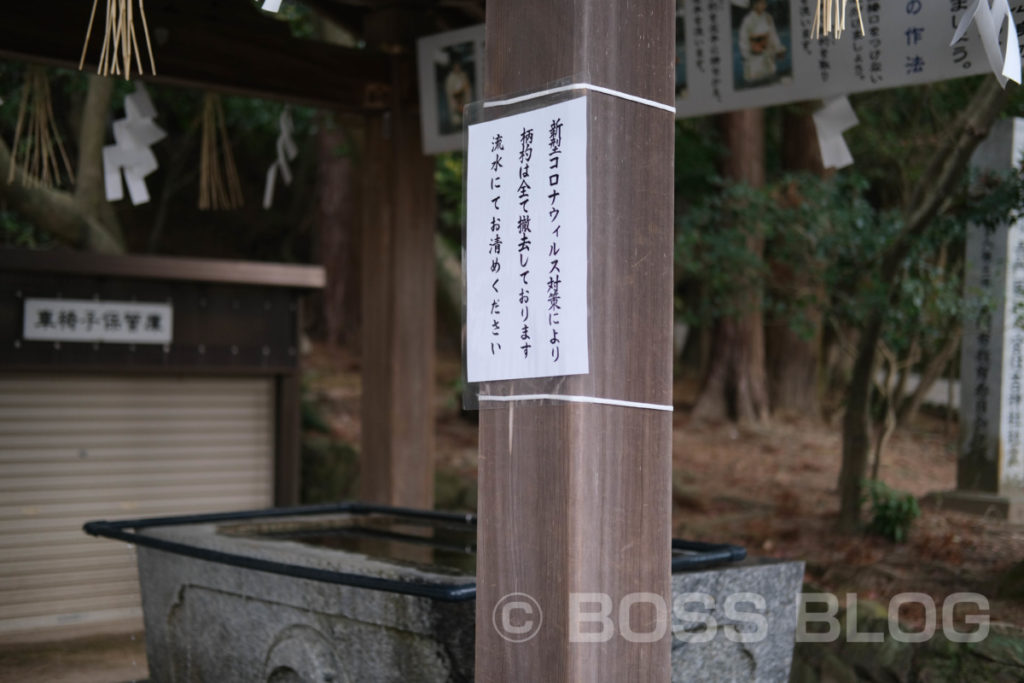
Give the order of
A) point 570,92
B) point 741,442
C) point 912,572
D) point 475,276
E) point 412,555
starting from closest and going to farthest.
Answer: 1. point 570,92
2. point 475,276
3. point 412,555
4. point 912,572
5. point 741,442

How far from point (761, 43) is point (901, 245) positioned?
2.22m

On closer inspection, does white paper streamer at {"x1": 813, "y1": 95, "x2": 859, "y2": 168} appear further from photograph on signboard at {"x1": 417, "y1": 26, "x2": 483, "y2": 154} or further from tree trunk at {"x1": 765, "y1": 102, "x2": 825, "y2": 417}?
tree trunk at {"x1": 765, "y1": 102, "x2": 825, "y2": 417}

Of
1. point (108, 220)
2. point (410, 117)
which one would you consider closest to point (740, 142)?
point (410, 117)

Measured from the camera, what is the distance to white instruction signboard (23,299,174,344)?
6.96m

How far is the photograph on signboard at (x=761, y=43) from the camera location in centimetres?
533

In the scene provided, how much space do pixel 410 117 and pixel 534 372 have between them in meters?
4.68

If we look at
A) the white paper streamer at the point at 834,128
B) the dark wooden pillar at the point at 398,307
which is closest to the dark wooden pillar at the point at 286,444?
the dark wooden pillar at the point at 398,307

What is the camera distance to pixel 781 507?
356 inches

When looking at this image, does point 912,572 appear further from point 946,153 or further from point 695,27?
point 695,27

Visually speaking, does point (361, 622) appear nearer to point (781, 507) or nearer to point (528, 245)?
point (528, 245)

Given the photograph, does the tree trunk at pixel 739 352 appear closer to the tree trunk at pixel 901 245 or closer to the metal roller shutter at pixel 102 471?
the tree trunk at pixel 901 245

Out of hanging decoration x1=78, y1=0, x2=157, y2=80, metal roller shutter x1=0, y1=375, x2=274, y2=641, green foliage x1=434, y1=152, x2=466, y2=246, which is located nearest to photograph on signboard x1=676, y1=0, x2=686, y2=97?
hanging decoration x1=78, y1=0, x2=157, y2=80

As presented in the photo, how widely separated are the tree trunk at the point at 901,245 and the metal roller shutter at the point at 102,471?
4.24m

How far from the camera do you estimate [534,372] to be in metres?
2.51
